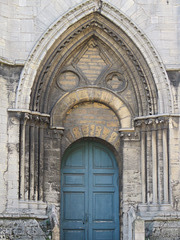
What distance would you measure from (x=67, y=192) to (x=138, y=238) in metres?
2.23

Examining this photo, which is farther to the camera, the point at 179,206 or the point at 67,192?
the point at 67,192

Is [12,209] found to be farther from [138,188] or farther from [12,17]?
[12,17]

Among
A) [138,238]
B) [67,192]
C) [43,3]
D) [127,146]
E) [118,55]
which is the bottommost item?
[138,238]

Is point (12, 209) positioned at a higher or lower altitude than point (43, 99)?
lower

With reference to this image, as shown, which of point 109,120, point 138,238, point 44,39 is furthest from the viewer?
point 109,120

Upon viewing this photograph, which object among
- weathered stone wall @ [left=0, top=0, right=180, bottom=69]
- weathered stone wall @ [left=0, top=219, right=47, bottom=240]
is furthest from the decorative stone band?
weathered stone wall @ [left=0, top=219, right=47, bottom=240]

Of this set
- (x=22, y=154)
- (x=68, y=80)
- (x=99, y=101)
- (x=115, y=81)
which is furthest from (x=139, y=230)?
(x=68, y=80)

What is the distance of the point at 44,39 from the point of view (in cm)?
1277

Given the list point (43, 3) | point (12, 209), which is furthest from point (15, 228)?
point (43, 3)

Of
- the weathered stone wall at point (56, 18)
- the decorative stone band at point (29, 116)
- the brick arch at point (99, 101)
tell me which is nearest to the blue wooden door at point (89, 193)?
the brick arch at point (99, 101)

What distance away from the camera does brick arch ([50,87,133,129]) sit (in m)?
13.4

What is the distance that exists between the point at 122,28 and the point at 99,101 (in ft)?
5.51

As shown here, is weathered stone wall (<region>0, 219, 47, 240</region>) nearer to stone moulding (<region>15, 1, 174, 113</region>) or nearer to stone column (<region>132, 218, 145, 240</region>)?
stone column (<region>132, 218, 145, 240</region>)

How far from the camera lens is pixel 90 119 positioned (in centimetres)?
1359
